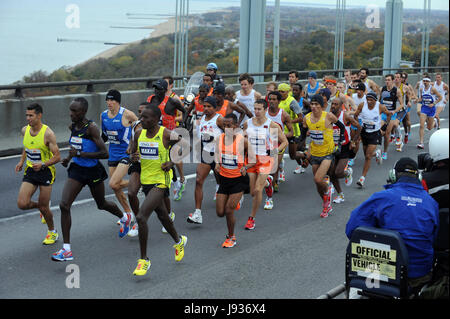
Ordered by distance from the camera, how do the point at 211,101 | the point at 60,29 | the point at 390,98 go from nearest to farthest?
1. the point at 211,101
2. the point at 390,98
3. the point at 60,29

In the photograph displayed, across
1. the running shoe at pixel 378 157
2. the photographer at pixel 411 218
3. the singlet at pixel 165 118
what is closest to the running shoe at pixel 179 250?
the photographer at pixel 411 218

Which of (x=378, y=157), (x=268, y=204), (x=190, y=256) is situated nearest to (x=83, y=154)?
(x=190, y=256)

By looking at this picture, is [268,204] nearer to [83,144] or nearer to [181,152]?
[181,152]

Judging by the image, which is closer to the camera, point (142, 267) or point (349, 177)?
point (142, 267)

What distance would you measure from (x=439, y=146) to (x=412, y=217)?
2.56ft

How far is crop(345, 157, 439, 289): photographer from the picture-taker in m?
5.64

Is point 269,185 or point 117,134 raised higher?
Answer: point 117,134

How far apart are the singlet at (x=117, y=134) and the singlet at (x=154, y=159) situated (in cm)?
152

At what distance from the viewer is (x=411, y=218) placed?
565cm

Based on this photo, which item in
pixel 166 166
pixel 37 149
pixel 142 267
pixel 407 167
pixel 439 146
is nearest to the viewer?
pixel 407 167

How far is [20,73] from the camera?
2445 cm

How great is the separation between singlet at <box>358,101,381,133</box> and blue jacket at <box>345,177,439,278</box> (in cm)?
821

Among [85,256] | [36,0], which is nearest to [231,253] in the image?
[85,256]

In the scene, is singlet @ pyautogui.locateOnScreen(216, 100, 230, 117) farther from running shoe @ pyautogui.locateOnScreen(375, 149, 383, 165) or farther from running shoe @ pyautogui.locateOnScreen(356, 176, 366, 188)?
running shoe @ pyautogui.locateOnScreen(375, 149, 383, 165)
